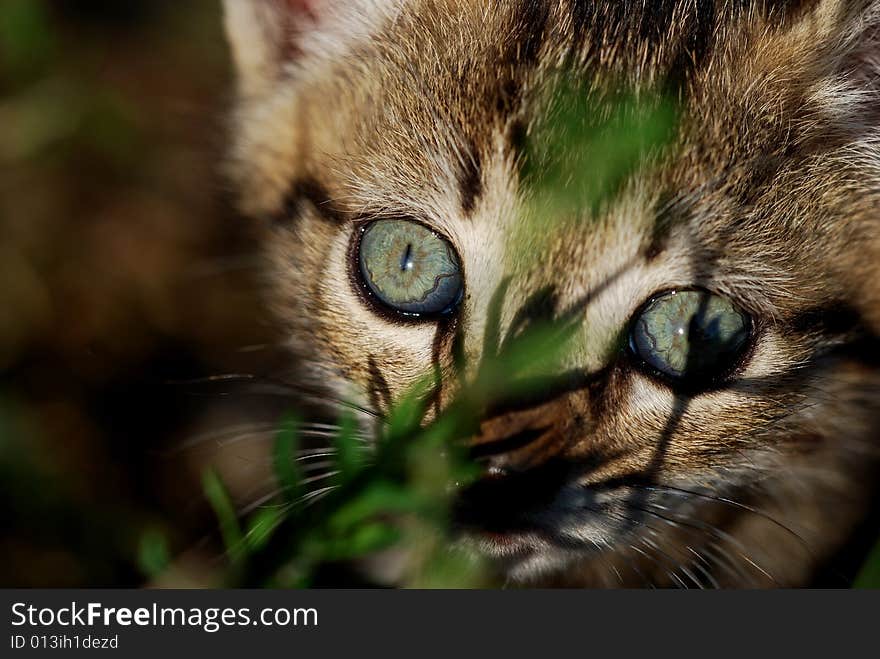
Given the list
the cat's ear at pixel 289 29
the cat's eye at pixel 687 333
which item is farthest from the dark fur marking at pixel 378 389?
the cat's ear at pixel 289 29

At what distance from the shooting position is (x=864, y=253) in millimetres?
1520

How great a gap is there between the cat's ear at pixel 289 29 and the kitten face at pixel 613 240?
0.03 m

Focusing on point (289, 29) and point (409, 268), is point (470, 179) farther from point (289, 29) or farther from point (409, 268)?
point (289, 29)

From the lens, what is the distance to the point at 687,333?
143 cm

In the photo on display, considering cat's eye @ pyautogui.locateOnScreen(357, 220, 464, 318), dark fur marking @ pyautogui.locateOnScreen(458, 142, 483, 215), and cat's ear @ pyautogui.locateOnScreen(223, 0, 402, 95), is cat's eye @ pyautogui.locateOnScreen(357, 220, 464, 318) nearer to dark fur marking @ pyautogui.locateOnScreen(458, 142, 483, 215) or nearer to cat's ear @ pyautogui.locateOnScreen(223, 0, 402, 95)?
dark fur marking @ pyautogui.locateOnScreen(458, 142, 483, 215)

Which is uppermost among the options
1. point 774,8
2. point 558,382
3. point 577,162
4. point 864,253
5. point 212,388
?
point 774,8

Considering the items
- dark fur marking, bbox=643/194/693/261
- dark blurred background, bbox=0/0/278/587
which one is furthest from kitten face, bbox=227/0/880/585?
dark blurred background, bbox=0/0/278/587

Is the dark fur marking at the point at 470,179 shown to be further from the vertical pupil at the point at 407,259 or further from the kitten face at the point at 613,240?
the vertical pupil at the point at 407,259

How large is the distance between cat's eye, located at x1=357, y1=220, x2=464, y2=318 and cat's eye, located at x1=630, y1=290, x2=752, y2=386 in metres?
0.32

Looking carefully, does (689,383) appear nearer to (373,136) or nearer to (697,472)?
(697,472)

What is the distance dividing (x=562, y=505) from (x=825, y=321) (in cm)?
55

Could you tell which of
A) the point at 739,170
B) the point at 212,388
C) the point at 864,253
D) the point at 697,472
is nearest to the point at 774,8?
the point at 739,170

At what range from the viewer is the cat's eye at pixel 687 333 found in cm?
142

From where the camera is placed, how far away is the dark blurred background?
2.22 m
